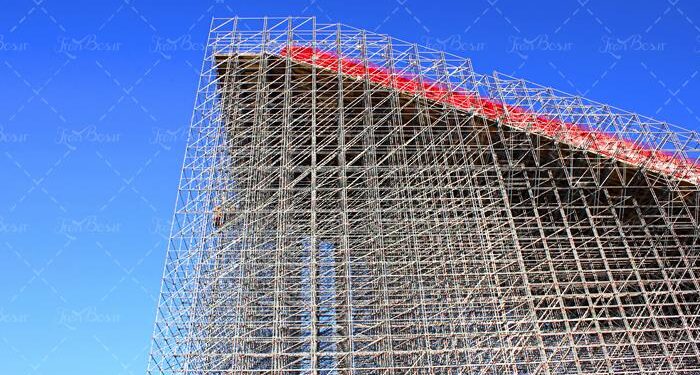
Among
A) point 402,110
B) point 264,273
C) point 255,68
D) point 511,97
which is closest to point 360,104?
point 402,110

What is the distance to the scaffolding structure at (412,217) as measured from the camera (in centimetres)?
1672

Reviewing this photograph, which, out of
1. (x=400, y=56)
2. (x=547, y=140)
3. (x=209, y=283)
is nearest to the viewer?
(x=209, y=283)

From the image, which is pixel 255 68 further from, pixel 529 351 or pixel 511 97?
pixel 529 351

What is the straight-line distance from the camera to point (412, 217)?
18.0m

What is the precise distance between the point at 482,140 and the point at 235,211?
8770 millimetres

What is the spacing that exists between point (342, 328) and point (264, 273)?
2857 millimetres

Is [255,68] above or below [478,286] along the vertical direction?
above

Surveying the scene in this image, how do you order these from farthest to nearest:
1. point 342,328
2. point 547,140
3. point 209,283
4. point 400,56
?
point 400,56 → point 547,140 → point 342,328 → point 209,283

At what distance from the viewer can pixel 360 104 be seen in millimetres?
21359

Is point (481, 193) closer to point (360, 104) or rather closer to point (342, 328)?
point (360, 104)

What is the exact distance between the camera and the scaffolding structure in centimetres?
1672

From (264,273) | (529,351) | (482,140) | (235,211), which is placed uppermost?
(482,140)

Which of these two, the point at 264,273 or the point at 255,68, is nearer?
the point at 264,273

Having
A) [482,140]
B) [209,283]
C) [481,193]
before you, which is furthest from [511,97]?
[209,283]
